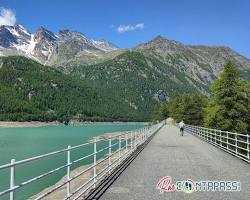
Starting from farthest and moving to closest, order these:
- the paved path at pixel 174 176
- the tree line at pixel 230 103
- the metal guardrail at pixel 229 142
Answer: the tree line at pixel 230 103
the metal guardrail at pixel 229 142
the paved path at pixel 174 176

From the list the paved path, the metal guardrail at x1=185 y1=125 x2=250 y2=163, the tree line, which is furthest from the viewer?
the tree line

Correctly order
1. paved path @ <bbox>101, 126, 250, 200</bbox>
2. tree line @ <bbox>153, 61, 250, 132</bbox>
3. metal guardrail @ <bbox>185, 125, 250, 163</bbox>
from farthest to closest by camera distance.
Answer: tree line @ <bbox>153, 61, 250, 132</bbox> < metal guardrail @ <bbox>185, 125, 250, 163</bbox> < paved path @ <bbox>101, 126, 250, 200</bbox>

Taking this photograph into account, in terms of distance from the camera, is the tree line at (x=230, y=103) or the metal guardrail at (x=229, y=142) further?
the tree line at (x=230, y=103)

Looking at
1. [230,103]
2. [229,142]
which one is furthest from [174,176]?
[230,103]

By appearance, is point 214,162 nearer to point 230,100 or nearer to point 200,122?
point 230,100

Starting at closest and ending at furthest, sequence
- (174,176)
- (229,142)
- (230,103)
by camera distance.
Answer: (174,176) → (229,142) → (230,103)

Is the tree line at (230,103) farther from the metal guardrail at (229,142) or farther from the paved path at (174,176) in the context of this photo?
the paved path at (174,176)

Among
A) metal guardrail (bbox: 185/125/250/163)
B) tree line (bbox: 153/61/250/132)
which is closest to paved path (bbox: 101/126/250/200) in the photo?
metal guardrail (bbox: 185/125/250/163)

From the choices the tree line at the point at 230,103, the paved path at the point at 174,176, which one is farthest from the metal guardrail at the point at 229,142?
the tree line at the point at 230,103

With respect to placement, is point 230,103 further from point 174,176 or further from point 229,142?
point 174,176

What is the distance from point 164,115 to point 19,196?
153 metres

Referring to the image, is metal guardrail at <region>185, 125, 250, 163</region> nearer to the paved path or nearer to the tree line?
the paved path

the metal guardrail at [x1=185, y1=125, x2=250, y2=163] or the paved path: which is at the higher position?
the metal guardrail at [x1=185, y1=125, x2=250, y2=163]

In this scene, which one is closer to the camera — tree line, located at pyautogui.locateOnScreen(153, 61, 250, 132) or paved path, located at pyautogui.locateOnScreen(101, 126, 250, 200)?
paved path, located at pyautogui.locateOnScreen(101, 126, 250, 200)
